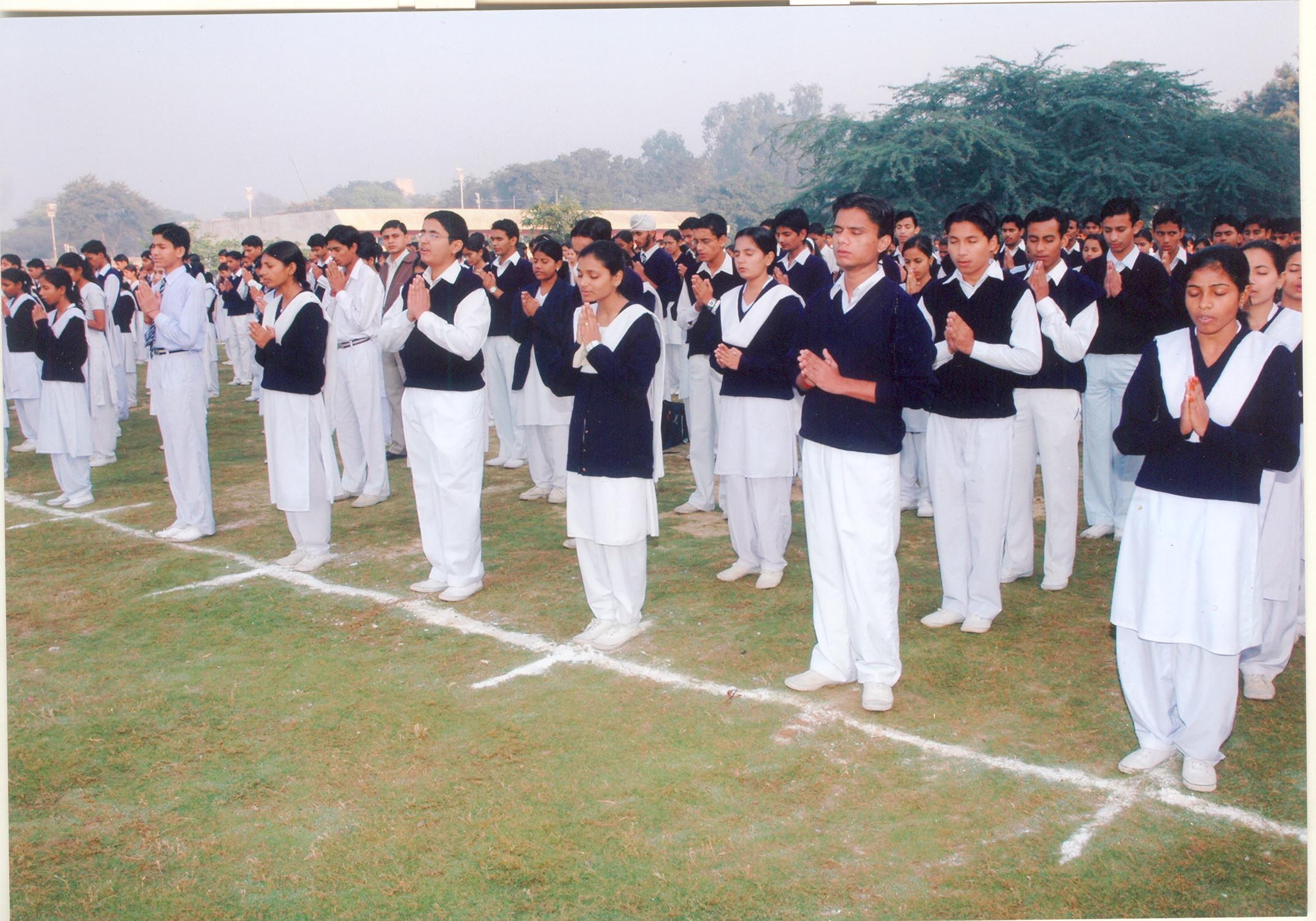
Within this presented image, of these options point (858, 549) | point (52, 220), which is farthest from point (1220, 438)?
point (52, 220)

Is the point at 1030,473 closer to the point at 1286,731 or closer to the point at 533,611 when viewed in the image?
the point at 1286,731

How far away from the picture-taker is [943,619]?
5.44 metres

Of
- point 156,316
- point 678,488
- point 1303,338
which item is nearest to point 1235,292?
point 1303,338

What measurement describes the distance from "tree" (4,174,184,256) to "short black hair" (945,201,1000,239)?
13.2 ft

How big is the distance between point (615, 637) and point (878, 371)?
1.83 metres

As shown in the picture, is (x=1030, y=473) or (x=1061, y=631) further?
(x=1030, y=473)

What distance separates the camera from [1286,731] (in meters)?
4.21

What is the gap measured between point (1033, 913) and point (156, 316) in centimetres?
654

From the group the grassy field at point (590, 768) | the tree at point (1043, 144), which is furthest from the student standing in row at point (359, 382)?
the tree at point (1043, 144)

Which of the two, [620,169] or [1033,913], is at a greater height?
[620,169]

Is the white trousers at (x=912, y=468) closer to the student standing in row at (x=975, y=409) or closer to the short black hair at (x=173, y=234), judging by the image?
the student standing in row at (x=975, y=409)

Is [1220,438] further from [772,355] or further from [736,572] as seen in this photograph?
[736,572]

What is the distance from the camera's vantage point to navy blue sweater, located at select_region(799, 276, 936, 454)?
4.43 meters

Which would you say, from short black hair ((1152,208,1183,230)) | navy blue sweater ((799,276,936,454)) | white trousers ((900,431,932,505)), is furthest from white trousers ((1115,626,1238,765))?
short black hair ((1152,208,1183,230))
